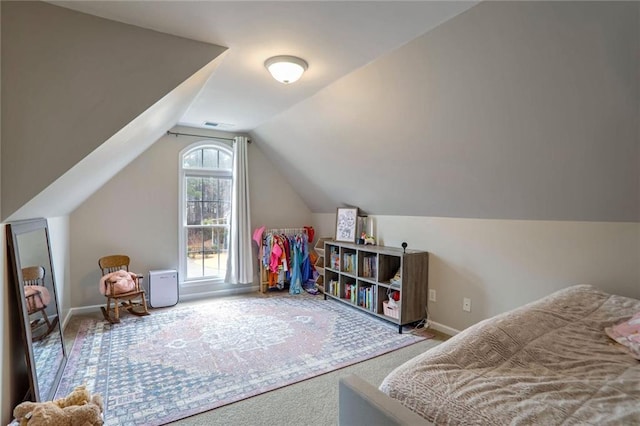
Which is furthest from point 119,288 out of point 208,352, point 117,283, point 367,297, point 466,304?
point 466,304

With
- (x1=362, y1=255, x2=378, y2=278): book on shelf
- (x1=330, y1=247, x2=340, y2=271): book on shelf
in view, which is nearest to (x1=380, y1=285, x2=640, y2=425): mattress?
(x1=362, y1=255, x2=378, y2=278): book on shelf

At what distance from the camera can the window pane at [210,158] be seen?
15.5 feet

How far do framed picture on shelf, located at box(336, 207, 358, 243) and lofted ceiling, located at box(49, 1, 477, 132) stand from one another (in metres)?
2.11

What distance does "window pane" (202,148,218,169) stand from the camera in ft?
15.5

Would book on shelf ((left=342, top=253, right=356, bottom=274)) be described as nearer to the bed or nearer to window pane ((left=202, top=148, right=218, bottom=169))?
window pane ((left=202, top=148, right=218, bottom=169))

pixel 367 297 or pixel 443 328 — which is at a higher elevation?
pixel 367 297

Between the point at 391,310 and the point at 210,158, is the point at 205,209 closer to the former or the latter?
the point at 210,158

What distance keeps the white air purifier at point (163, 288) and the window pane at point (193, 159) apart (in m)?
1.53

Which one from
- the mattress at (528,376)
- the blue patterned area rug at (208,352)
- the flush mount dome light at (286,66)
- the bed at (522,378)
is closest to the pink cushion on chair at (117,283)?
the blue patterned area rug at (208,352)

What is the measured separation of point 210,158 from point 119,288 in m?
2.15

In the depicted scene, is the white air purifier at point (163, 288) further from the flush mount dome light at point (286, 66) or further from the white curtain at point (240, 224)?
the flush mount dome light at point (286, 66)

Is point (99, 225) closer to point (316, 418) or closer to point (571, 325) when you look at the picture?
point (316, 418)

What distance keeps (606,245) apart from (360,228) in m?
2.63

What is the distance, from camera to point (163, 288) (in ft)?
13.6
